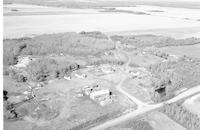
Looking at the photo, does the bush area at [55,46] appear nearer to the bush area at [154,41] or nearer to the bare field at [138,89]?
the bush area at [154,41]

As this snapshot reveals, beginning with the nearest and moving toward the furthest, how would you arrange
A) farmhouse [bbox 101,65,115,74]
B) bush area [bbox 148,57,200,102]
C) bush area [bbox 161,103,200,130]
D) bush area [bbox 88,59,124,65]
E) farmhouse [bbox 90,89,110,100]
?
1. bush area [bbox 161,103,200,130]
2. farmhouse [bbox 90,89,110,100]
3. bush area [bbox 148,57,200,102]
4. farmhouse [bbox 101,65,115,74]
5. bush area [bbox 88,59,124,65]

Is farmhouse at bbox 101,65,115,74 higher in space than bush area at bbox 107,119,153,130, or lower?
higher

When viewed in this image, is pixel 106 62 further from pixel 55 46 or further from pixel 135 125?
pixel 135 125

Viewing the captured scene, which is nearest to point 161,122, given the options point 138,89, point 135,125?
point 135,125

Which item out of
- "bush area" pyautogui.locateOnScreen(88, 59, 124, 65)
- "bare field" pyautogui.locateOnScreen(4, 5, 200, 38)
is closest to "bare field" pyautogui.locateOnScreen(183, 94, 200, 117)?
"bush area" pyautogui.locateOnScreen(88, 59, 124, 65)

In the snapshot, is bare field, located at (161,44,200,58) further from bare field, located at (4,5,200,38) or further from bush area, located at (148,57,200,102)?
bare field, located at (4,5,200,38)

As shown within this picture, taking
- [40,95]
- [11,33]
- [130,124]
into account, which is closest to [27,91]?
[40,95]

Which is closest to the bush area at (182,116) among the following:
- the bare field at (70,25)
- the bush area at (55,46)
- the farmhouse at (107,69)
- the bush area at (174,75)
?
the bush area at (174,75)
